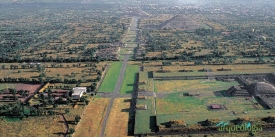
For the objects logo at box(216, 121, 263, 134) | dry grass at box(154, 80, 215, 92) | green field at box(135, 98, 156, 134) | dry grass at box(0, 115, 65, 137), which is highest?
dry grass at box(154, 80, 215, 92)

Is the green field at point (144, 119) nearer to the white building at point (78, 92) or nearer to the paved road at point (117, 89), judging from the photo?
the paved road at point (117, 89)

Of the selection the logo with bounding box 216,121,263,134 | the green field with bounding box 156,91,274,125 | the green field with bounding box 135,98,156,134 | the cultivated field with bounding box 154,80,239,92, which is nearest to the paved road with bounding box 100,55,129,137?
the green field with bounding box 135,98,156,134

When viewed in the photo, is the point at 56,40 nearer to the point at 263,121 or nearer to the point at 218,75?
the point at 218,75

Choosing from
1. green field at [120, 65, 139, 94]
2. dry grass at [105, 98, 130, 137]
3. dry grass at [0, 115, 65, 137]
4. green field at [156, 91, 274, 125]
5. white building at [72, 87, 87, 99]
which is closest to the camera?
dry grass at [0, 115, 65, 137]

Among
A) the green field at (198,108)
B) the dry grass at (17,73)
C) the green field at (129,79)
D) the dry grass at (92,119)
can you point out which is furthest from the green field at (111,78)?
the dry grass at (17,73)

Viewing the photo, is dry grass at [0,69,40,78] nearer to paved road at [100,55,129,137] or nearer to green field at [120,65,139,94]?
paved road at [100,55,129,137]

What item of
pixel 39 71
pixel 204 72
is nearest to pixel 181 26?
pixel 204 72
